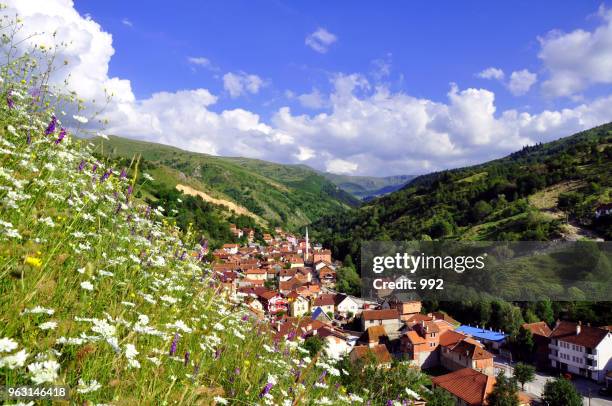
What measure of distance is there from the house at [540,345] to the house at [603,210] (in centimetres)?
5127

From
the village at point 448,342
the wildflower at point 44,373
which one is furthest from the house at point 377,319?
the wildflower at point 44,373

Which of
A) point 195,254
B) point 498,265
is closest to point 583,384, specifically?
point 498,265

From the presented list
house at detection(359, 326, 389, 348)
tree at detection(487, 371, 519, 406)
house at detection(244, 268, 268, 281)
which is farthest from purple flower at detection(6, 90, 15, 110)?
house at detection(244, 268, 268, 281)

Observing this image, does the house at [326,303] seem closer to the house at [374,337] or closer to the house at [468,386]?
the house at [374,337]

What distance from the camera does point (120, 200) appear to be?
5598 millimetres

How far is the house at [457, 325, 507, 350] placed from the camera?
178 feet

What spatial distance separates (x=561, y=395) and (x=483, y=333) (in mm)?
24134

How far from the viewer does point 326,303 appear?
6231 centimetres

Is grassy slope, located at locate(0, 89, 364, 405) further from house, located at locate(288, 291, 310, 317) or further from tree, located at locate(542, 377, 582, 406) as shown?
tree, located at locate(542, 377, 582, 406)

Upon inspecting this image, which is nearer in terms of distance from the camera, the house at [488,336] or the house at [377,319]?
the house at [488,336]

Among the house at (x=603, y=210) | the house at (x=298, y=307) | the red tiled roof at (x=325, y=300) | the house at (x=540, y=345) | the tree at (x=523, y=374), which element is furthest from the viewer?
the house at (x=603, y=210)

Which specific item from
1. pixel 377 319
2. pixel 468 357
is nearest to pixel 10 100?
pixel 468 357

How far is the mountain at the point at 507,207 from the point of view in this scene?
91.7 meters

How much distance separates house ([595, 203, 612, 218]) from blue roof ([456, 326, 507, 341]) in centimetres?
5212
